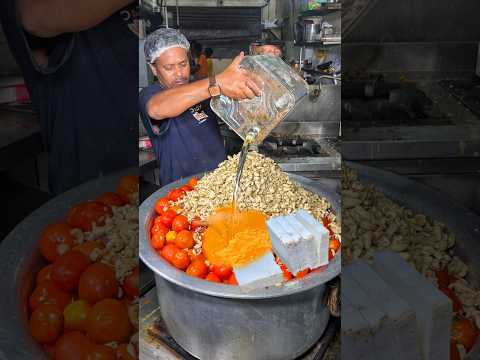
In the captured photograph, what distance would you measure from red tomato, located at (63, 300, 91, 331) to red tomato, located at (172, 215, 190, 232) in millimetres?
326

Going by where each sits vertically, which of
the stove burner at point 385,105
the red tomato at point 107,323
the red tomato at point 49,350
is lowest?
the red tomato at point 49,350

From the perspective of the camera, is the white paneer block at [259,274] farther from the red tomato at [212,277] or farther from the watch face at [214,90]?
the watch face at [214,90]

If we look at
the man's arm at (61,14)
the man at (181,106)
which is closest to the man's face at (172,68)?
the man at (181,106)

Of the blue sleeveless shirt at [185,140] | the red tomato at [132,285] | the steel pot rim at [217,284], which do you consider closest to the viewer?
the steel pot rim at [217,284]

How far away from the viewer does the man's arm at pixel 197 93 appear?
36.5 inches

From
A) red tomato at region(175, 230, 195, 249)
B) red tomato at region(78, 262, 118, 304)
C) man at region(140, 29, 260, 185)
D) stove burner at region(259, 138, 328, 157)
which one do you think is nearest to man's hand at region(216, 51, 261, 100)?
man at region(140, 29, 260, 185)

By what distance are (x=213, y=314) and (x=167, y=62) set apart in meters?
0.54

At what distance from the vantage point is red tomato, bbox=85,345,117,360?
3.41 feet

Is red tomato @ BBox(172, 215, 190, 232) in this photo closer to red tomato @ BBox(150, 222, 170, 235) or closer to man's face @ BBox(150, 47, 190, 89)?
red tomato @ BBox(150, 222, 170, 235)

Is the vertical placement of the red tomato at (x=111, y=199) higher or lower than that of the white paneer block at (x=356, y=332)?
higher

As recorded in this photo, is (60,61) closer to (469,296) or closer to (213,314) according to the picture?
(213,314)

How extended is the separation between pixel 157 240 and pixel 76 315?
0.31 metres

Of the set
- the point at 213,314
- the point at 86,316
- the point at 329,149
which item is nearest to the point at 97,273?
the point at 86,316

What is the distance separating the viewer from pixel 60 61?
39.7 inches
